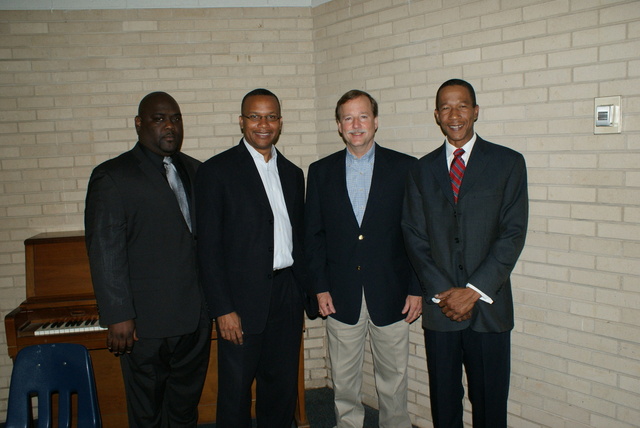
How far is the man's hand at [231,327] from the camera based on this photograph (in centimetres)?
260

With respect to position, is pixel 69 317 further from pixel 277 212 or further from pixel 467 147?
pixel 467 147

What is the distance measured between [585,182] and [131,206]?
2.33 metres

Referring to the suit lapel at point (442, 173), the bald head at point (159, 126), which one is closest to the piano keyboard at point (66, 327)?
the bald head at point (159, 126)

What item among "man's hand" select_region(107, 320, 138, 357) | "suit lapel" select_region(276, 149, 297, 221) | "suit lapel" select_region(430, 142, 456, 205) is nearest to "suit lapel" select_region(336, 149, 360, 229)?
"suit lapel" select_region(276, 149, 297, 221)

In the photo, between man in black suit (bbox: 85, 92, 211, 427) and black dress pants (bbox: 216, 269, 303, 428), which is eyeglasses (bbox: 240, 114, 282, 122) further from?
black dress pants (bbox: 216, 269, 303, 428)

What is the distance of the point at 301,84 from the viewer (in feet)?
12.5

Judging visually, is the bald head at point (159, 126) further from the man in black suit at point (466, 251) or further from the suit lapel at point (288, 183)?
the man in black suit at point (466, 251)

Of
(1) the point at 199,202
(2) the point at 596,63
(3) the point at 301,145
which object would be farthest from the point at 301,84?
(2) the point at 596,63

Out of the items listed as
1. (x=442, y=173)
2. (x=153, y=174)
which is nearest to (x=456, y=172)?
(x=442, y=173)

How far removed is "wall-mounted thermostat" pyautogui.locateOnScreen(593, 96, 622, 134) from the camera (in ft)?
7.72

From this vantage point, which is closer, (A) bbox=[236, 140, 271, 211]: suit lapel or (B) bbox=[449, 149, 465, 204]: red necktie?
(B) bbox=[449, 149, 465, 204]: red necktie

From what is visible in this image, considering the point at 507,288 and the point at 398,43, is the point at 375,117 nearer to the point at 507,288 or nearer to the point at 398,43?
the point at 398,43

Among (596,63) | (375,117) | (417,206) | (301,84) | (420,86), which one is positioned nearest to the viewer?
(596,63)

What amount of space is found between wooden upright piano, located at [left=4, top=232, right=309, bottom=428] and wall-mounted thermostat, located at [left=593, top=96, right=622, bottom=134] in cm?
225
